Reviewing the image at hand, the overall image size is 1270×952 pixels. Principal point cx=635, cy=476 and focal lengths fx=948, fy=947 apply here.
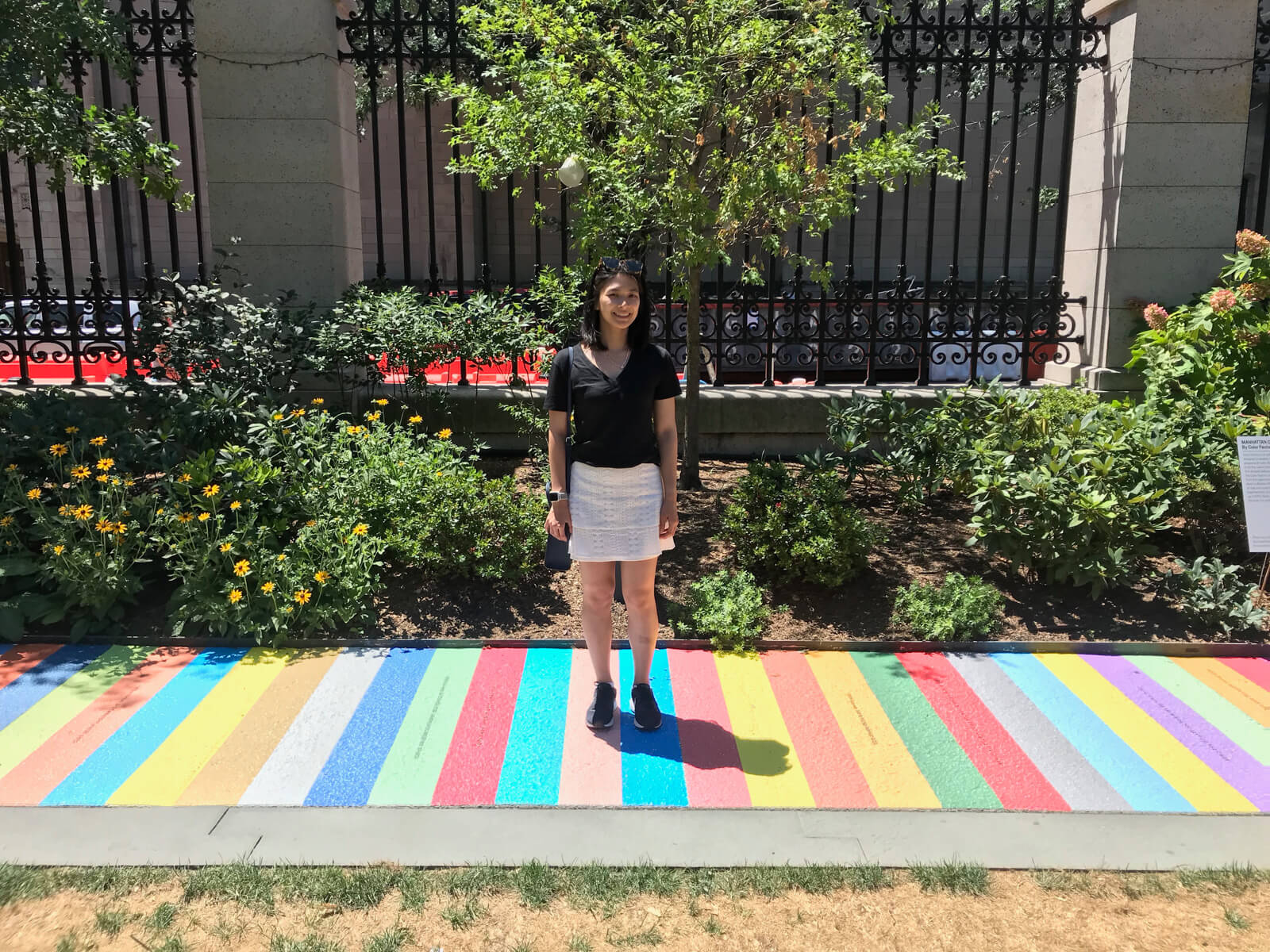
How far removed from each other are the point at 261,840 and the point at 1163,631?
15.0 ft

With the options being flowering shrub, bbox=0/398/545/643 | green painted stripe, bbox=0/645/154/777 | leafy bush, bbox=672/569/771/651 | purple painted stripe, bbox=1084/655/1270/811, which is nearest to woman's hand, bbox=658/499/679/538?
leafy bush, bbox=672/569/771/651

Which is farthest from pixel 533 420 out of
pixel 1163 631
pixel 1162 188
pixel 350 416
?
pixel 1162 188

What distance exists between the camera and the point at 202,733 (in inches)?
156

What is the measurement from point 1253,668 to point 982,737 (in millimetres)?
1786

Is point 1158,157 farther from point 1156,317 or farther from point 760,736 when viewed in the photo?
point 760,736

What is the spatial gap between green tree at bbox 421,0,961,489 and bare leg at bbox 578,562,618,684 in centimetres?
242

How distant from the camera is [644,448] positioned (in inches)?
149

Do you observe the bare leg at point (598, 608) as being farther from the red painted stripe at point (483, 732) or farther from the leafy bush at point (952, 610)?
the leafy bush at point (952, 610)

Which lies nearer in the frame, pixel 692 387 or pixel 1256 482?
pixel 1256 482

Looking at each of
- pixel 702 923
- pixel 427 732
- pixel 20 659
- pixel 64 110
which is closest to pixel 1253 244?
pixel 702 923

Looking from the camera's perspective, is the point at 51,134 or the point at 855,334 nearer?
the point at 51,134

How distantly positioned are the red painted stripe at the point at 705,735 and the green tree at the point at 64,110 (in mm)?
4352

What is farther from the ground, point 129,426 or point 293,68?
point 293,68

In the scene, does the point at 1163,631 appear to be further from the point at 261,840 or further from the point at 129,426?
the point at 129,426
